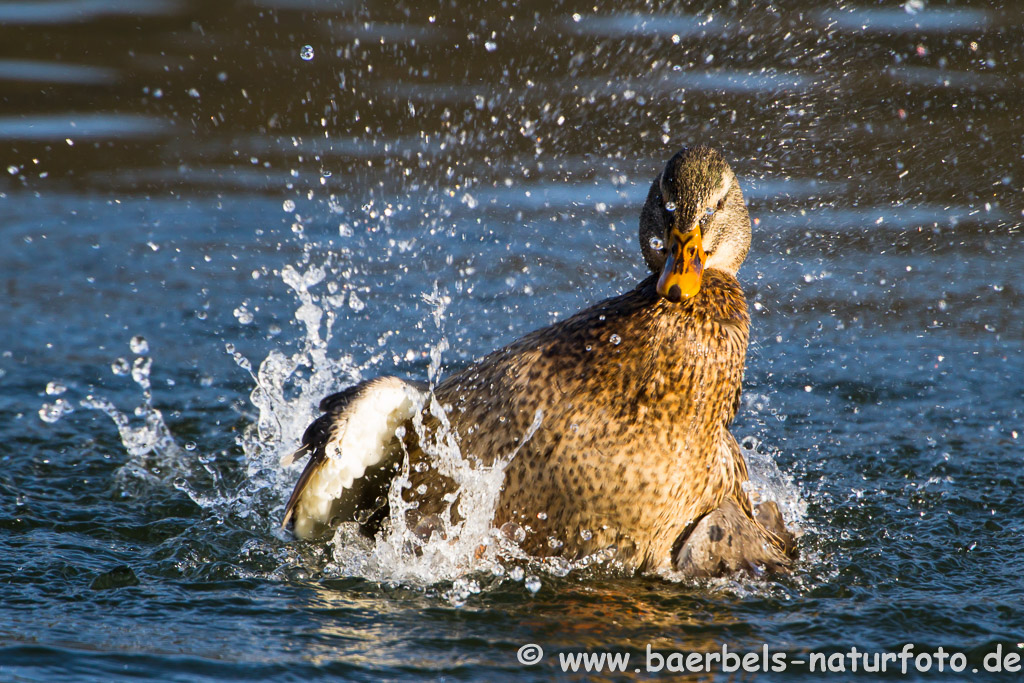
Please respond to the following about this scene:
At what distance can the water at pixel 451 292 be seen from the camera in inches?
157

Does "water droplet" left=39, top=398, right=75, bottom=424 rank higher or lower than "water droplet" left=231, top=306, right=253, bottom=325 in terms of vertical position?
lower

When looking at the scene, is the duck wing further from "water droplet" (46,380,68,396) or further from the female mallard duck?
"water droplet" (46,380,68,396)

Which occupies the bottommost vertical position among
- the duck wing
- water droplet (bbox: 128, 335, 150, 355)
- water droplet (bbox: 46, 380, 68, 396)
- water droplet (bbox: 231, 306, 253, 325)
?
the duck wing

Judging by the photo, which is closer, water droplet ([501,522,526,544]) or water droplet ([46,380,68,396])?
water droplet ([501,522,526,544])

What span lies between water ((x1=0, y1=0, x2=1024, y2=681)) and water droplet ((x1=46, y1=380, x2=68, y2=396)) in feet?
0.07

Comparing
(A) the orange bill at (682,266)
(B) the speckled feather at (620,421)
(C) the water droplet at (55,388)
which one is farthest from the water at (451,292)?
(A) the orange bill at (682,266)

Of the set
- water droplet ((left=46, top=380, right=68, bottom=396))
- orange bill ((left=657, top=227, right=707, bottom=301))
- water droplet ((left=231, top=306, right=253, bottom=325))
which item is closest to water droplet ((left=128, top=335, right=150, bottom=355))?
water droplet ((left=46, top=380, right=68, bottom=396))

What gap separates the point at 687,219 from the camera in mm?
4078

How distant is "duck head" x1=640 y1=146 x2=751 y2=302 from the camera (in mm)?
4023

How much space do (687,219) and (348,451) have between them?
4.94 ft

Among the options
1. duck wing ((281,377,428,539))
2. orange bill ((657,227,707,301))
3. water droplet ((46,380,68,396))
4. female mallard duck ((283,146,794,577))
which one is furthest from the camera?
water droplet ((46,380,68,396))

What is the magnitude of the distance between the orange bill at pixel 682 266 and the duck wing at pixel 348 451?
1.06 m

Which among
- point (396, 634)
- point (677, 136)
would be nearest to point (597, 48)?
point (677, 136)

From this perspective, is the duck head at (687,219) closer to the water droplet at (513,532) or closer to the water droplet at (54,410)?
the water droplet at (513,532)
